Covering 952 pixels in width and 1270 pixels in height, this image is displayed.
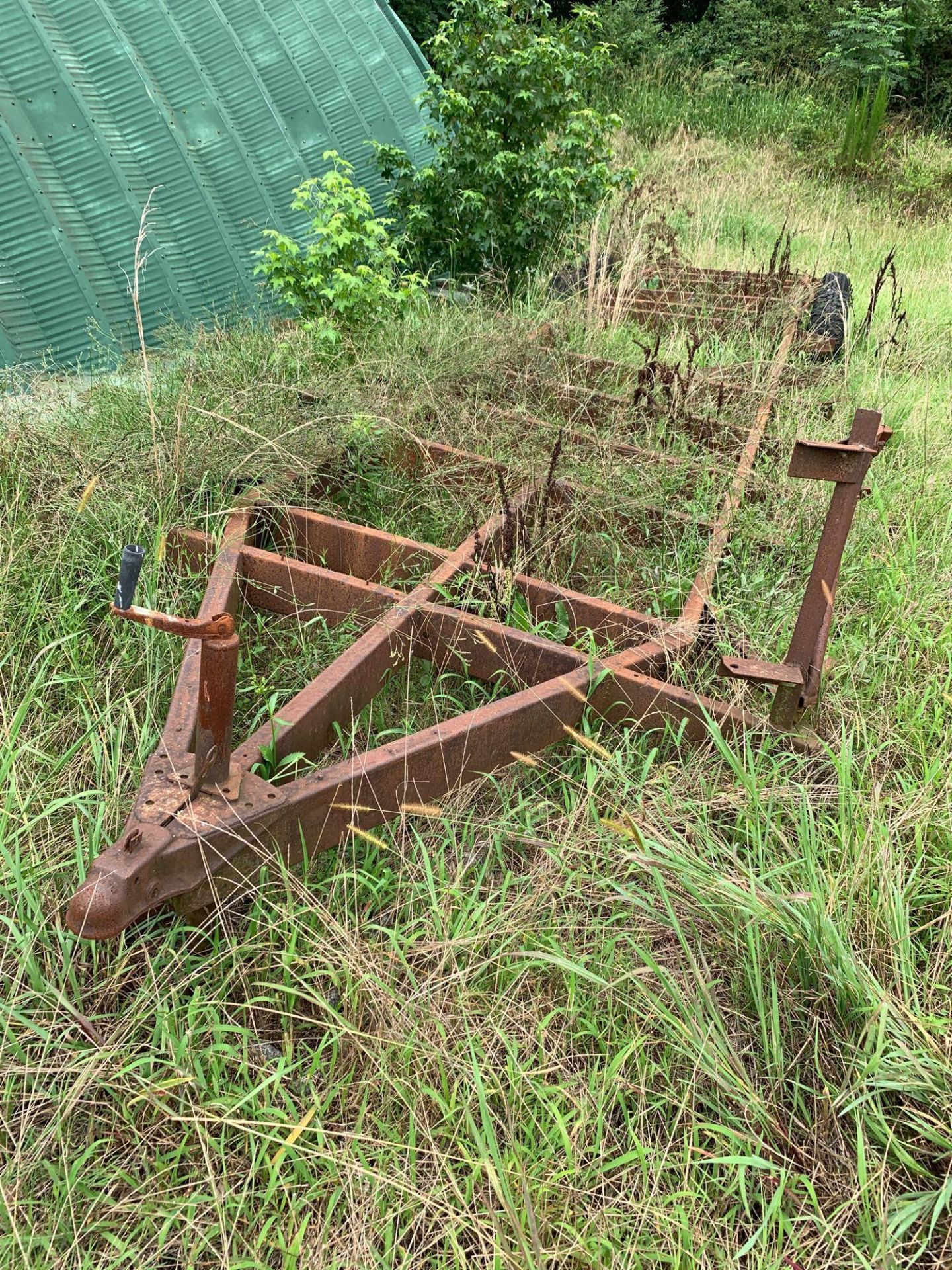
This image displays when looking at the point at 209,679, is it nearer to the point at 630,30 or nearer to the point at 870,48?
the point at 870,48

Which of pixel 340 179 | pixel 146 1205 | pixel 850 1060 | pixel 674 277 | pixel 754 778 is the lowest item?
pixel 146 1205

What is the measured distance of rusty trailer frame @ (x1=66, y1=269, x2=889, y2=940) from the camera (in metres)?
1.92

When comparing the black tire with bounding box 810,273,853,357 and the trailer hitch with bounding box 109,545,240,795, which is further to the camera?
the black tire with bounding box 810,273,853,357

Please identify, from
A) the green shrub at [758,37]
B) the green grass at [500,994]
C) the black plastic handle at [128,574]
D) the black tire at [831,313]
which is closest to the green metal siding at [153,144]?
the green grass at [500,994]

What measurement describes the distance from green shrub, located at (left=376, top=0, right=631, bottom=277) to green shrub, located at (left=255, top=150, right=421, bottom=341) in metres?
1.44

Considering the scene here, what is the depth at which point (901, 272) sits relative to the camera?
8.27 m

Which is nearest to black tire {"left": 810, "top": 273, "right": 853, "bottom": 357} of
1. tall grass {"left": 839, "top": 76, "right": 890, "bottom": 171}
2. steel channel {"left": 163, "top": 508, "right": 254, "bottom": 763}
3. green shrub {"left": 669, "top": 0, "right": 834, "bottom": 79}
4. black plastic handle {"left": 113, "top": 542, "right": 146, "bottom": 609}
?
steel channel {"left": 163, "top": 508, "right": 254, "bottom": 763}

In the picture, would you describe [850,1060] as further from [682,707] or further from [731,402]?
[731,402]

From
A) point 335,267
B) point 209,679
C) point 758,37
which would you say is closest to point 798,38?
point 758,37

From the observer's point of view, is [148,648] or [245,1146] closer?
[245,1146]

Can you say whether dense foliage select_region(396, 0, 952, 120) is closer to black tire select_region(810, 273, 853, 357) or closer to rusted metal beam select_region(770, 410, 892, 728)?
black tire select_region(810, 273, 853, 357)

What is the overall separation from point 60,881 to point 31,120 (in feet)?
16.3

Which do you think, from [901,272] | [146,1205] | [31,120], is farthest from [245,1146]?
[901,272]

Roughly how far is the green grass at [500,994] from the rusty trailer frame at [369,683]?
0.13 meters
